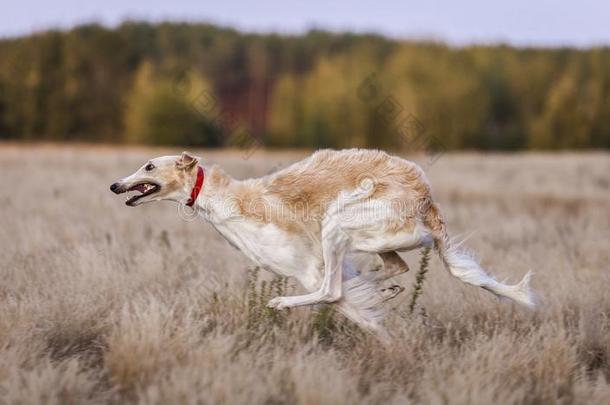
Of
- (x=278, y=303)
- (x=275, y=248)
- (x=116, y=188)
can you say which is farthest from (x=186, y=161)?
(x=278, y=303)

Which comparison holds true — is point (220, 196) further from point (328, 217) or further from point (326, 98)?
point (326, 98)

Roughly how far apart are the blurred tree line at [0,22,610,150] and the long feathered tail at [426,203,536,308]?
36.2 m

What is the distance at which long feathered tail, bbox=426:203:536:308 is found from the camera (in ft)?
16.3

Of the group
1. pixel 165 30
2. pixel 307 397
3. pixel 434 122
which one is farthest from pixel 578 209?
pixel 165 30

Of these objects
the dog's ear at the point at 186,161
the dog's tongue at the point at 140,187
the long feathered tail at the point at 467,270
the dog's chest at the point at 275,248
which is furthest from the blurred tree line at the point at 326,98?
the long feathered tail at the point at 467,270

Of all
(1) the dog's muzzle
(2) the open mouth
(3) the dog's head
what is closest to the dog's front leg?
(3) the dog's head

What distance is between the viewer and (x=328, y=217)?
518 cm

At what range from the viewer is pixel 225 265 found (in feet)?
24.5

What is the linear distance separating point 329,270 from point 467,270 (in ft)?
3.13

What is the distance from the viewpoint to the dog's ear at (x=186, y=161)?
5391 millimetres

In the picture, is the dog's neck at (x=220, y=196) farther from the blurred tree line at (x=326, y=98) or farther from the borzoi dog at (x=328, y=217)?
the blurred tree line at (x=326, y=98)

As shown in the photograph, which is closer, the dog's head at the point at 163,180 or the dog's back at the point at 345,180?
the dog's back at the point at 345,180

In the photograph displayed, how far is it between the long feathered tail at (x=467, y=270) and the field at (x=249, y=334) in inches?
12.4

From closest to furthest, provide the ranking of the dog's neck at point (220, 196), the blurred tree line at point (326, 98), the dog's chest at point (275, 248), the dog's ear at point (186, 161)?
the dog's chest at point (275, 248), the dog's neck at point (220, 196), the dog's ear at point (186, 161), the blurred tree line at point (326, 98)
